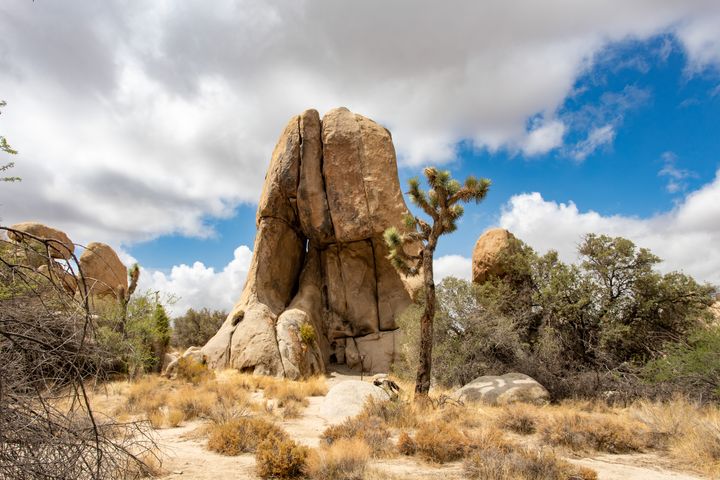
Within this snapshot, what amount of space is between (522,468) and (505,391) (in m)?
6.07

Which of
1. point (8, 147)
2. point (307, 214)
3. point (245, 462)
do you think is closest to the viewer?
point (245, 462)

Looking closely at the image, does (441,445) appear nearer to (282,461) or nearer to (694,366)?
(282,461)

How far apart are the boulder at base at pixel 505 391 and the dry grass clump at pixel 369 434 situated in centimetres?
390

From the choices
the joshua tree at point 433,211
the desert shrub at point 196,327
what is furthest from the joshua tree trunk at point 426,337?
the desert shrub at point 196,327

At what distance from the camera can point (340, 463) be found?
561 centimetres

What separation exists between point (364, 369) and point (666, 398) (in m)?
12.5

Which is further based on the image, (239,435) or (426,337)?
(426,337)

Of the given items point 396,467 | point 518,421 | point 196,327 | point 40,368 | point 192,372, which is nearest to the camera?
point 40,368

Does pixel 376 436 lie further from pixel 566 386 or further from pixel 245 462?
pixel 566 386

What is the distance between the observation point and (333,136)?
21219 millimetres

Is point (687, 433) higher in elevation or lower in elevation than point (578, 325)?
lower

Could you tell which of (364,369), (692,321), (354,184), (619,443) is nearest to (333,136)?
(354,184)

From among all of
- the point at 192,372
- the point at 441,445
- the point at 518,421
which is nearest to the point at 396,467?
the point at 441,445

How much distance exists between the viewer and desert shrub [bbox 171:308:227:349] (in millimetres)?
29875
